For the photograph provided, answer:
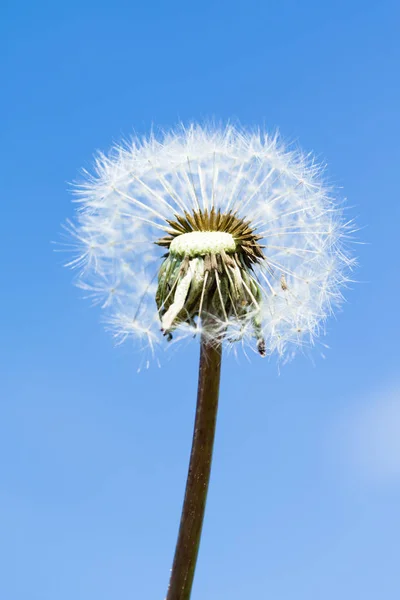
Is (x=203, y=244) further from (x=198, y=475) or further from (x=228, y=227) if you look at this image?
(x=198, y=475)

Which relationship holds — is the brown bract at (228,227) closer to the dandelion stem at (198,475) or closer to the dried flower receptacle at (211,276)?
the dried flower receptacle at (211,276)

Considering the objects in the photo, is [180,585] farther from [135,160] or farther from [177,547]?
[135,160]

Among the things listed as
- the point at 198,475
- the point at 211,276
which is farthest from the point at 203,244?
the point at 198,475

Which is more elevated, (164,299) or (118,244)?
(118,244)

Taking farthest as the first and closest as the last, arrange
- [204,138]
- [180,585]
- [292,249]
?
1. [204,138]
2. [292,249]
3. [180,585]

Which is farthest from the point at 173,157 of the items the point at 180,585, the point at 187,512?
the point at 180,585
